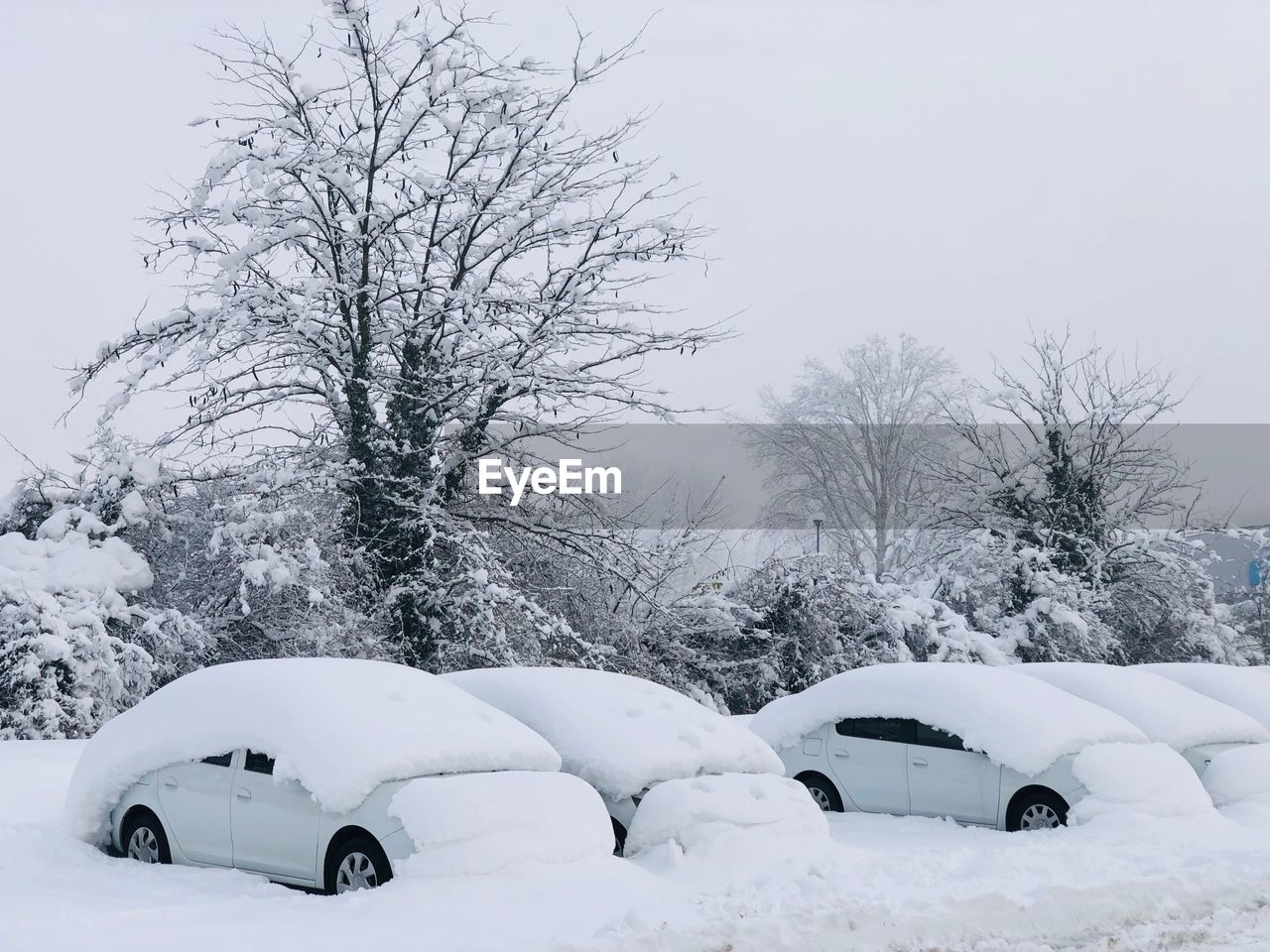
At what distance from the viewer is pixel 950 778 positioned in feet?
36.7

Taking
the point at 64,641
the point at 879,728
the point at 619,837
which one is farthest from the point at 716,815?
the point at 64,641

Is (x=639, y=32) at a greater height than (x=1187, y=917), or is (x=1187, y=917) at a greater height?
(x=639, y=32)

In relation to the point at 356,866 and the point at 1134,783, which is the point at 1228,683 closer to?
the point at 1134,783

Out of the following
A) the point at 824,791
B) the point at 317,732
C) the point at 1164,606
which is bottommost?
the point at 824,791

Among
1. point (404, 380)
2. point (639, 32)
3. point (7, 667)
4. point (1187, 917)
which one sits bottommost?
point (1187, 917)

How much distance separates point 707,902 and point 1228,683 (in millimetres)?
10177

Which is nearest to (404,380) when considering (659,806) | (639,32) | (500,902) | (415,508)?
(415,508)

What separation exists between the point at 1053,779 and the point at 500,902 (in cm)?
561

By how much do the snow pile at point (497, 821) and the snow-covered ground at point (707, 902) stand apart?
0.34 ft

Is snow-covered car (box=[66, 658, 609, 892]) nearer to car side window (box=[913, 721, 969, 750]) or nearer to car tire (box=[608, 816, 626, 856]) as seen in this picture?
car tire (box=[608, 816, 626, 856])

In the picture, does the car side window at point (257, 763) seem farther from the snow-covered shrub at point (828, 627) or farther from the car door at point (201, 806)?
the snow-covered shrub at point (828, 627)

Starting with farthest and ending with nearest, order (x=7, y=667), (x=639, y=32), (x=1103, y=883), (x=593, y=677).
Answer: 1. (x=639, y=32)
2. (x=7, y=667)
3. (x=593, y=677)
4. (x=1103, y=883)

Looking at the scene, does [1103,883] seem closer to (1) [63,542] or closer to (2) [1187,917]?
(2) [1187,917]

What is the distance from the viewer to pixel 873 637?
2295cm
